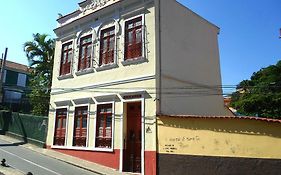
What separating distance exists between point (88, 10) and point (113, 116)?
22.6 ft

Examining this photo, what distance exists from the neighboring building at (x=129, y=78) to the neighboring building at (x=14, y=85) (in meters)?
23.4

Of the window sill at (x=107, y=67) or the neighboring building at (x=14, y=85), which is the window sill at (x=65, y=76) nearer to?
the window sill at (x=107, y=67)

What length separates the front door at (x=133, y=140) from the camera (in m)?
13.5

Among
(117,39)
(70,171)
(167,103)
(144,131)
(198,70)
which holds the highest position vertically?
(117,39)

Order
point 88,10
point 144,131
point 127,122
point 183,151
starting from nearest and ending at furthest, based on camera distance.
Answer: point 183,151
point 144,131
point 127,122
point 88,10

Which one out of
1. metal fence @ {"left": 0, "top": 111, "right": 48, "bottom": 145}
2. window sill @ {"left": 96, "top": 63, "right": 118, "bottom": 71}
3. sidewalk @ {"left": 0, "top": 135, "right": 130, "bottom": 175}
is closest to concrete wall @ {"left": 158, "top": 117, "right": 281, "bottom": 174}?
sidewalk @ {"left": 0, "top": 135, "right": 130, "bottom": 175}

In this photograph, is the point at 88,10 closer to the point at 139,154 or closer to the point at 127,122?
A: the point at 127,122

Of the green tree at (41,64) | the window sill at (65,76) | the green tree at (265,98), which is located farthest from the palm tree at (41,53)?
the green tree at (265,98)

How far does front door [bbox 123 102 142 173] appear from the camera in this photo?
13.5m

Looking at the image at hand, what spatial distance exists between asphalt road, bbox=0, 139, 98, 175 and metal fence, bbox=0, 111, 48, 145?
1810mm

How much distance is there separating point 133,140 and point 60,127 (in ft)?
19.5

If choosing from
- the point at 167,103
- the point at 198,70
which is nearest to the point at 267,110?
the point at 198,70

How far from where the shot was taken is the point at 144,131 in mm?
12938

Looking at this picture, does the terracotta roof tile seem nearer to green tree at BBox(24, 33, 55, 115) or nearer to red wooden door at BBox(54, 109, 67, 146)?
green tree at BBox(24, 33, 55, 115)
